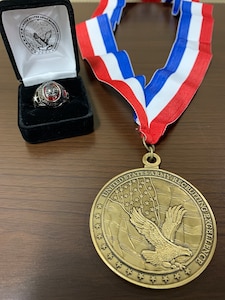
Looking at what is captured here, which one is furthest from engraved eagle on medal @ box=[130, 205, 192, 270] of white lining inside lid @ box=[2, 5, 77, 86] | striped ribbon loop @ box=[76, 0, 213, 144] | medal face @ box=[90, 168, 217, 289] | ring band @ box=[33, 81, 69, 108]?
white lining inside lid @ box=[2, 5, 77, 86]

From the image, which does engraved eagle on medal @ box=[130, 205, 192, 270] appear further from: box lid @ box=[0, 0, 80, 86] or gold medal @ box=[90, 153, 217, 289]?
box lid @ box=[0, 0, 80, 86]

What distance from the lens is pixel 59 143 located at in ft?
2.35

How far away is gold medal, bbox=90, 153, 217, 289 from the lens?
1.79 feet

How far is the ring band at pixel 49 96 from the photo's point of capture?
0.72 meters

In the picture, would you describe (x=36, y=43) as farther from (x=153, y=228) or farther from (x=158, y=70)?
(x=153, y=228)

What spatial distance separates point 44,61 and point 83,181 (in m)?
0.33

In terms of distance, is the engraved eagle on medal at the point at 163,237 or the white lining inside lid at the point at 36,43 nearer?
A: the engraved eagle on medal at the point at 163,237

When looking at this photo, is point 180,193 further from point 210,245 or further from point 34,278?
point 34,278

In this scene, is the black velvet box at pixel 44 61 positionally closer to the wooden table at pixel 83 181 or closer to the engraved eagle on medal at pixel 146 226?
the wooden table at pixel 83 181

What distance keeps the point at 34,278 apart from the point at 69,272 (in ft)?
0.18

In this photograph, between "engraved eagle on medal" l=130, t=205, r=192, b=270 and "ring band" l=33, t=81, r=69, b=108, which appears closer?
"engraved eagle on medal" l=130, t=205, r=192, b=270

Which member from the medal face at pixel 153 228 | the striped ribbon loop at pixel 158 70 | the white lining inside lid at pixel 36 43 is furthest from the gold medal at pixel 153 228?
the white lining inside lid at pixel 36 43

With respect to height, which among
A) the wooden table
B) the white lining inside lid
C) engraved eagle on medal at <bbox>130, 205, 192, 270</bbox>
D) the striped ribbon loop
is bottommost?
engraved eagle on medal at <bbox>130, 205, 192, 270</bbox>

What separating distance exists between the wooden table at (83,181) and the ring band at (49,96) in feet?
0.25
